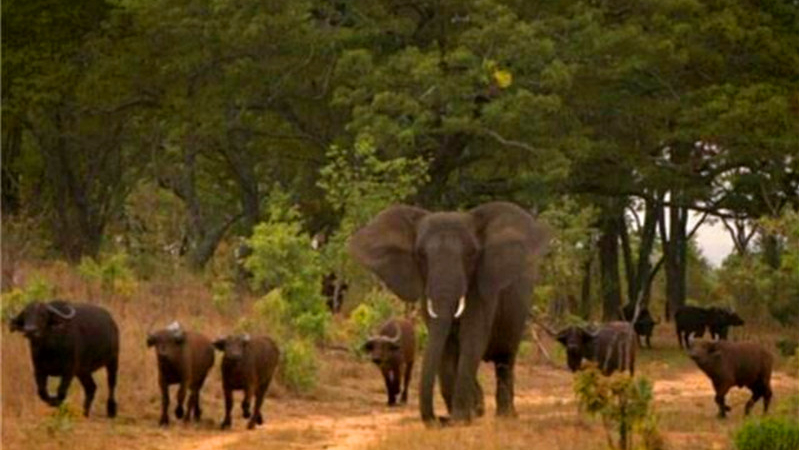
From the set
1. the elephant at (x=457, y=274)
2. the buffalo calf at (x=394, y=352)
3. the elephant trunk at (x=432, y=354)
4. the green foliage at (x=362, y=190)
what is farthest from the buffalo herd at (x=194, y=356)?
the green foliage at (x=362, y=190)

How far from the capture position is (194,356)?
18125mm

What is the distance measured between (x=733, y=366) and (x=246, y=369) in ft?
19.7

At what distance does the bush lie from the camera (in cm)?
1436

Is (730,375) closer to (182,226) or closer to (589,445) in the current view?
(589,445)

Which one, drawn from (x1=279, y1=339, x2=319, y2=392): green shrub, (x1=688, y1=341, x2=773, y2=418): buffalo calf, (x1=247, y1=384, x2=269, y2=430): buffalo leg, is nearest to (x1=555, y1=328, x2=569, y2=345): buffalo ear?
(x1=688, y1=341, x2=773, y2=418): buffalo calf

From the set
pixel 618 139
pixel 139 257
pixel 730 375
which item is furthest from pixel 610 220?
pixel 730 375

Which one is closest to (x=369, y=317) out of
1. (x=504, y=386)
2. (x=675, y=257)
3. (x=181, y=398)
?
(x=504, y=386)

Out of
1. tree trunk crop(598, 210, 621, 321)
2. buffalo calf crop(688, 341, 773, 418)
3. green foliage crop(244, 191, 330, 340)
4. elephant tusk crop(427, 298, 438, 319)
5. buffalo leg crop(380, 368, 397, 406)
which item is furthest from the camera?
tree trunk crop(598, 210, 621, 321)

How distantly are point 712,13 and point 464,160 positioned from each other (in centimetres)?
642

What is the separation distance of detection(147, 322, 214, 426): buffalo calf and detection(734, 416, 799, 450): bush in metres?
6.26

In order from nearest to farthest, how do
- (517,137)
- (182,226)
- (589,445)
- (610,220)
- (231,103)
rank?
1. (589,445)
2. (517,137)
3. (231,103)
4. (610,220)
5. (182,226)

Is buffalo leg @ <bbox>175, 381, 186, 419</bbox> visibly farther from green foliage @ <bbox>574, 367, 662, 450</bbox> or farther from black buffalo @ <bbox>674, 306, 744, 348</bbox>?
black buffalo @ <bbox>674, 306, 744, 348</bbox>

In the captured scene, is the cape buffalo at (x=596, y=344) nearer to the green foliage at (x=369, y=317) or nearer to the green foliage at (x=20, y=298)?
the green foliage at (x=369, y=317)

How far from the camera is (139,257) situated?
3628 centimetres
